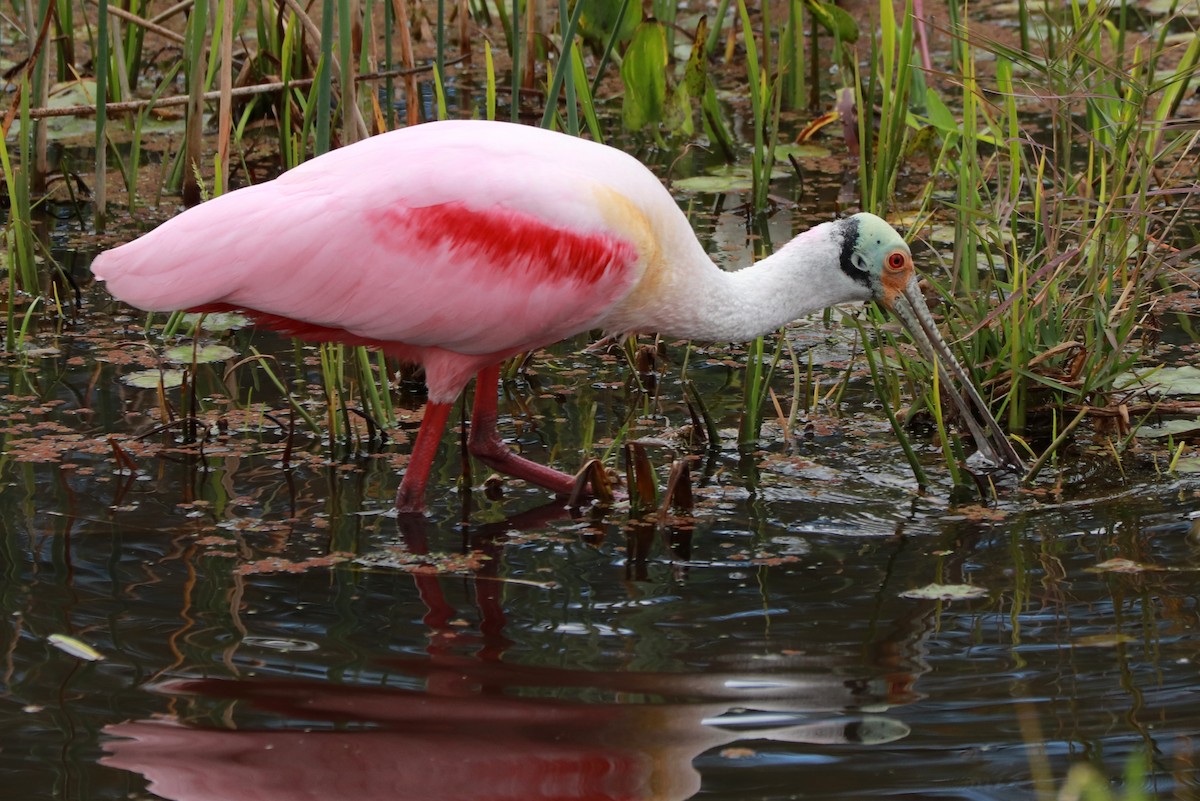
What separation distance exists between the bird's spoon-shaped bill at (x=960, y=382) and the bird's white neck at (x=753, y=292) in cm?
14

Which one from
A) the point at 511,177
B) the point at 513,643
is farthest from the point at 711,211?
the point at 513,643

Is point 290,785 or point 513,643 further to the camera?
point 513,643

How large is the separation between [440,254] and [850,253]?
1.22 meters

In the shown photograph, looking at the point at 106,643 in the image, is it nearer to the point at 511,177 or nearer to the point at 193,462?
the point at 193,462

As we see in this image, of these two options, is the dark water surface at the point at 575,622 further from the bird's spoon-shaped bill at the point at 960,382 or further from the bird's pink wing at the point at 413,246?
the bird's pink wing at the point at 413,246

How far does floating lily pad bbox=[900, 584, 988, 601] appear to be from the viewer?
408 cm

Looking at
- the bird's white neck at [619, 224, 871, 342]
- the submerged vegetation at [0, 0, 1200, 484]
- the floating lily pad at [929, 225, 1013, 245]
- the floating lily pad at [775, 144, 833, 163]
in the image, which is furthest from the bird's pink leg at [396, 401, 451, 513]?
the floating lily pad at [775, 144, 833, 163]

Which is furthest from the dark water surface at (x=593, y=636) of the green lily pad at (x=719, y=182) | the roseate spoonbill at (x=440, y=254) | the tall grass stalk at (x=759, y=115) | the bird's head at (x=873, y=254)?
the green lily pad at (x=719, y=182)

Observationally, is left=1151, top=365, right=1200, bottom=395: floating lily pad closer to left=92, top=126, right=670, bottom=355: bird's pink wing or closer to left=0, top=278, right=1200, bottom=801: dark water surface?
left=0, top=278, right=1200, bottom=801: dark water surface

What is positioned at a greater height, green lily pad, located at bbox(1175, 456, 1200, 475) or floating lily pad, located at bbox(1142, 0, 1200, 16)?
floating lily pad, located at bbox(1142, 0, 1200, 16)

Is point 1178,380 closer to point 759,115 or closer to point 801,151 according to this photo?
point 759,115

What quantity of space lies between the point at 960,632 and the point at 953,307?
167 cm

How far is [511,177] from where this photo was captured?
4.64 m

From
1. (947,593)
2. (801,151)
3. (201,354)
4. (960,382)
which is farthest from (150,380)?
(801,151)
